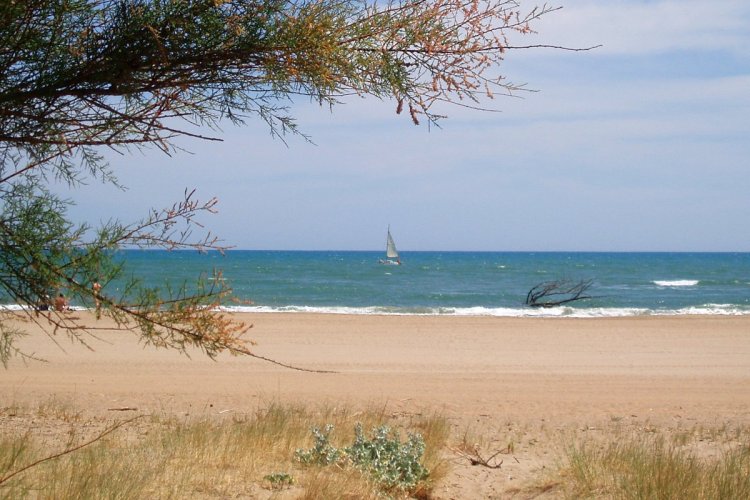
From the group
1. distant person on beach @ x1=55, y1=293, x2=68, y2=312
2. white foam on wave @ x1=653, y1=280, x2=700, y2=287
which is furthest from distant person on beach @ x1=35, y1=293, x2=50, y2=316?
white foam on wave @ x1=653, y1=280, x2=700, y2=287

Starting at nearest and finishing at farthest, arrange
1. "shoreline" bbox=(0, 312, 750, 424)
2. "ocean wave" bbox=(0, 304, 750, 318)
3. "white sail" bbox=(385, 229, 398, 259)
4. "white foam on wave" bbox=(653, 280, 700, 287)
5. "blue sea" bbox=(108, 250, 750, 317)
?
"shoreline" bbox=(0, 312, 750, 424) < "ocean wave" bbox=(0, 304, 750, 318) < "blue sea" bbox=(108, 250, 750, 317) < "white foam on wave" bbox=(653, 280, 700, 287) < "white sail" bbox=(385, 229, 398, 259)

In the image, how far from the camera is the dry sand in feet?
32.2

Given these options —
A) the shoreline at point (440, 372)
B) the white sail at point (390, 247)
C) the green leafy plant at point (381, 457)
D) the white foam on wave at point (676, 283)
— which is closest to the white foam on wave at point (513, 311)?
the shoreline at point (440, 372)

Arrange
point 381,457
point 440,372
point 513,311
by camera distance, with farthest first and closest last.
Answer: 1. point 513,311
2. point 440,372
3. point 381,457

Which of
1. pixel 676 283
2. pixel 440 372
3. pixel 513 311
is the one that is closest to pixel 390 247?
pixel 676 283

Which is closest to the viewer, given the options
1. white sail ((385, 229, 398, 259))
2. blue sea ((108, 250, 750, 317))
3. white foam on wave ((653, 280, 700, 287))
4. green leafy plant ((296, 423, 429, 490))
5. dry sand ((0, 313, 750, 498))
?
green leafy plant ((296, 423, 429, 490))

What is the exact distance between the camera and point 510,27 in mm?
3729

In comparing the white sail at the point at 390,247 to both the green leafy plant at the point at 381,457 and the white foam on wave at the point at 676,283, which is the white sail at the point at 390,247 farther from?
the green leafy plant at the point at 381,457

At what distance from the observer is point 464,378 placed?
1439cm

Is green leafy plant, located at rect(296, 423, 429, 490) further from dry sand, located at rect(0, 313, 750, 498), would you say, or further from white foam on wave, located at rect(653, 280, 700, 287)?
white foam on wave, located at rect(653, 280, 700, 287)

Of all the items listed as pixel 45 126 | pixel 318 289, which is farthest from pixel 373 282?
pixel 45 126

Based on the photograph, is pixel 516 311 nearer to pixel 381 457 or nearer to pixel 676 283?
pixel 381 457

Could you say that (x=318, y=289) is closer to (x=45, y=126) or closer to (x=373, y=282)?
(x=373, y=282)

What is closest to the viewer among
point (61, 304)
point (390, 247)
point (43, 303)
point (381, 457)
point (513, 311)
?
point (61, 304)
